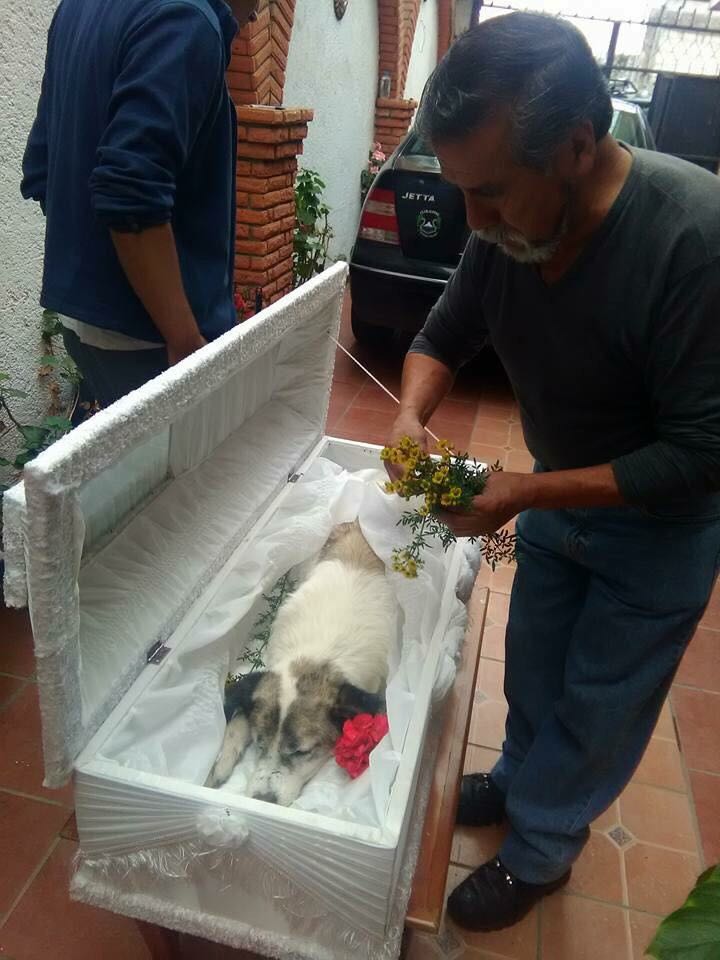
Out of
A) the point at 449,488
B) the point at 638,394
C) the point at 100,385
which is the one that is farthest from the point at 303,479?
the point at 638,394

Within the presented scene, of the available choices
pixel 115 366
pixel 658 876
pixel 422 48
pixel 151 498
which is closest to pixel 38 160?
pixel 115 366

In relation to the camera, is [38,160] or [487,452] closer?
[38,160]

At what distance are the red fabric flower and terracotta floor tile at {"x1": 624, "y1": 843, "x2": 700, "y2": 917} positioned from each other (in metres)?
0.91

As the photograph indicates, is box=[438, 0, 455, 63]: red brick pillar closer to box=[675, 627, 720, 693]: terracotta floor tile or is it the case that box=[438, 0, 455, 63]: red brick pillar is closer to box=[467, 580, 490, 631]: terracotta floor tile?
box=[675, 627, 720, 693]: terracotta floor tile

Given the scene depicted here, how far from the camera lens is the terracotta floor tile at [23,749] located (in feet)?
6.31

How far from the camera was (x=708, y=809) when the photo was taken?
2123 mm

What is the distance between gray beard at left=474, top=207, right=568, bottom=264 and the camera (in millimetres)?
1183

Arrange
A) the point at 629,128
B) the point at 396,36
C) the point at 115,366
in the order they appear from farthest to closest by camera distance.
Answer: the point at 396,36, the point at 629,128, the point at 115,366

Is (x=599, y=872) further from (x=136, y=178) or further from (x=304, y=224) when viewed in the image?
(x=304, y=224)

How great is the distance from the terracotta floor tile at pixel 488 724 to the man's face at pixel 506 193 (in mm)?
1544

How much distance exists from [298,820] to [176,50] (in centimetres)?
134

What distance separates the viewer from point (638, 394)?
1.27m

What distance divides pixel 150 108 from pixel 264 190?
110 inches

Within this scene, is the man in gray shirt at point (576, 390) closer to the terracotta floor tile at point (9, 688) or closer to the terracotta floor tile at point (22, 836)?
the terracotta floor tile at point (22, 836)
